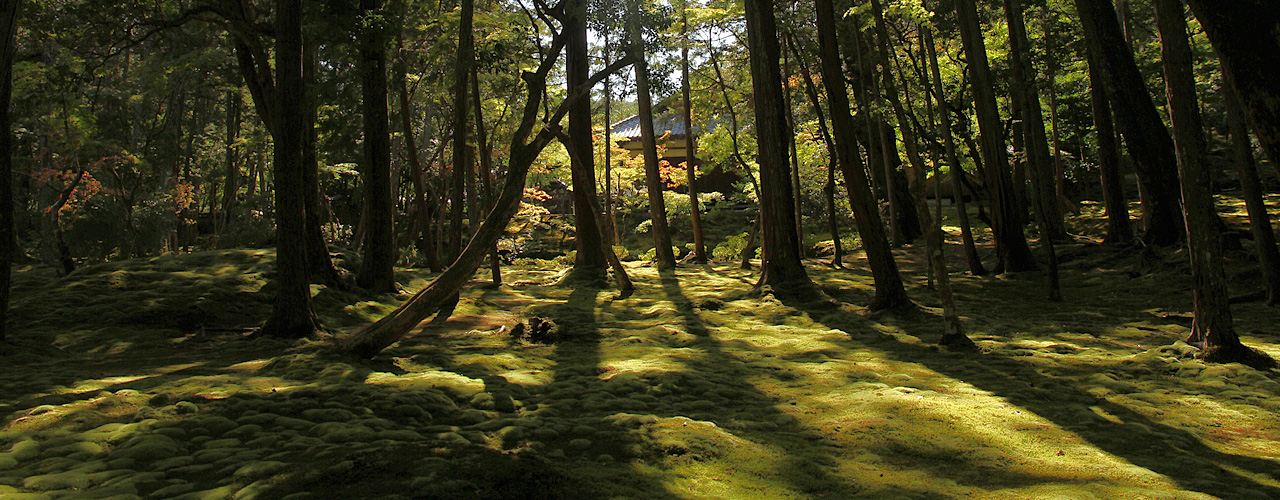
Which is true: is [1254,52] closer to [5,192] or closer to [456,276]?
[456,276]

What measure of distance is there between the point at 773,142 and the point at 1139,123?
6278 mm

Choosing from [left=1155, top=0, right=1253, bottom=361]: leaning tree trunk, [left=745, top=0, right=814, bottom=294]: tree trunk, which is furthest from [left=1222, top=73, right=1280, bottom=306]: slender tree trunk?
[left=745, top=0, right=814, bottom=294]: tree trunk

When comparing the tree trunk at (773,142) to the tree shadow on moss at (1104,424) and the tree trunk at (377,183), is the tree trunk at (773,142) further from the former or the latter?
the tree trunk at (377,183)

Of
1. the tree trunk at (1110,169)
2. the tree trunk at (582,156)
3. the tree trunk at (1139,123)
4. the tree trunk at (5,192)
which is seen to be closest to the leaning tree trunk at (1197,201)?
the tree trunk at (1139,123)

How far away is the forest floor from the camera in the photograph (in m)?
3.63

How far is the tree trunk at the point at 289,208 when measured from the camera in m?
8.05

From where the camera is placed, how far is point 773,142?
465 inches

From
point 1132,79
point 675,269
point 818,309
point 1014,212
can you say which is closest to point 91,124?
point 675,269

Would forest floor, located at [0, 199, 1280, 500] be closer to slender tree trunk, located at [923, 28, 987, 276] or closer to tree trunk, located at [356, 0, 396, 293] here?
tree trunk, located at [356, 0, 396, 293]

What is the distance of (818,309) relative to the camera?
428 inches

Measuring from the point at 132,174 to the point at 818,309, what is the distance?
78.5 ft

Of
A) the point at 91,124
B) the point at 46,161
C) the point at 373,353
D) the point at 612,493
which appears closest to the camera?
the point at 612,493

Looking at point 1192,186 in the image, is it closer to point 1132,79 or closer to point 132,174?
point 1132,79

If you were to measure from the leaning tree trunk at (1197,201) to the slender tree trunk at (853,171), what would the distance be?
3.79 meters
